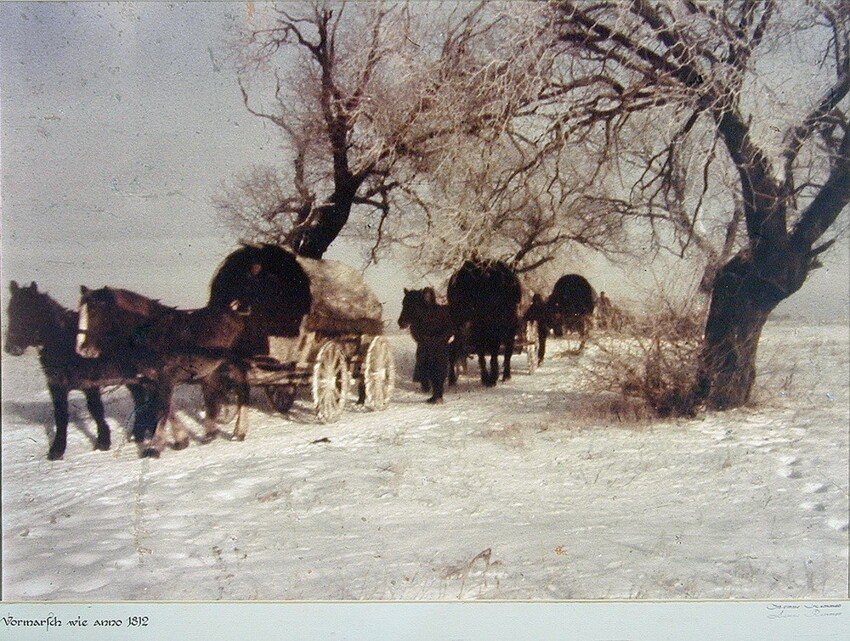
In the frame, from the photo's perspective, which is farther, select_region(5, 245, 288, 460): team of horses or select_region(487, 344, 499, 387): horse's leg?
select_region(487, 344, 499, 387): horse's leg

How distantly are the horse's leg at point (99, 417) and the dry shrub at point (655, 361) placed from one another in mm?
3067

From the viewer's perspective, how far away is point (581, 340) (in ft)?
15.3

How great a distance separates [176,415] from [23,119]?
1.97 m

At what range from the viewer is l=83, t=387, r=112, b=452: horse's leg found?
14.2ft

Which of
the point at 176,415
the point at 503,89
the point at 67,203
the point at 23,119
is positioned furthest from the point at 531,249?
the point at 23,119

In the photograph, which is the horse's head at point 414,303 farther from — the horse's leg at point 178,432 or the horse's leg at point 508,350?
the horse's leg at point 178,432

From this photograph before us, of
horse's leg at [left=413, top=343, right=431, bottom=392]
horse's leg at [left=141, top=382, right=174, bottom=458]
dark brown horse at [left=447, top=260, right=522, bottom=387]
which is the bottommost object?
horse's leg at [left=141, top=382, right=174, bottom=458]

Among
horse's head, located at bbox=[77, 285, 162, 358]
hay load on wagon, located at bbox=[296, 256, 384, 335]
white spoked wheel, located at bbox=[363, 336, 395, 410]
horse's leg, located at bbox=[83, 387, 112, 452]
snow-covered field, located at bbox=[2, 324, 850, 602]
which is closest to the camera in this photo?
snow-covered field, located at bbox=[2, 324, 850, 602]

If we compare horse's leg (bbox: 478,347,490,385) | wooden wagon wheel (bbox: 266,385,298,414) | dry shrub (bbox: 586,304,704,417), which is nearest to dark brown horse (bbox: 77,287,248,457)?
wooden wagon wheel (bbox: 266,385,298,414)

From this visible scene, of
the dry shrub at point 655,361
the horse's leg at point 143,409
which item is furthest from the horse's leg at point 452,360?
the horse's leg at point 143,409

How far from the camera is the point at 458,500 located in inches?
161

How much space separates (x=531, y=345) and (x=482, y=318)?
1.24 ft

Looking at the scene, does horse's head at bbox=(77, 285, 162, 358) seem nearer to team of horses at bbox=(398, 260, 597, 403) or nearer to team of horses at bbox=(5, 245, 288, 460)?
team of horses at bbox=(5, 245, 288, 460)

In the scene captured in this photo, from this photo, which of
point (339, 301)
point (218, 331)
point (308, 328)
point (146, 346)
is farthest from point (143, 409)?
point (339, 301)
